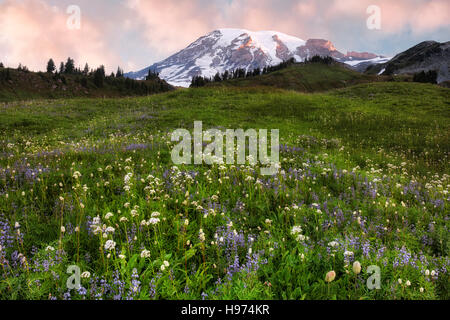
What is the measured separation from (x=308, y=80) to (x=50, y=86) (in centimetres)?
12464

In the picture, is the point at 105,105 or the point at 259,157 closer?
the point at 259,157

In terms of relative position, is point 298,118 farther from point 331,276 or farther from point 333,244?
point 331,276

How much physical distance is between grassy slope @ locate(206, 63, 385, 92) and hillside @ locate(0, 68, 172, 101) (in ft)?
220

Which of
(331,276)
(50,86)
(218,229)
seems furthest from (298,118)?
(50,86)

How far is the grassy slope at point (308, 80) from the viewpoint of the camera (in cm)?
9269

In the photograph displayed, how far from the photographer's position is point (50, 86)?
109188 millimetres

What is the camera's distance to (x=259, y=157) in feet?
25.5

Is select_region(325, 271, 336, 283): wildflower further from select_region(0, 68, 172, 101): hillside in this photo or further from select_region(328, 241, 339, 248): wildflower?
select_region(0, 68, 172, 101): hillside

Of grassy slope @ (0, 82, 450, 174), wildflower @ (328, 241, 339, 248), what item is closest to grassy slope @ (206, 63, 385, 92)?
grassy slope @ (0, 82, 450, 174)

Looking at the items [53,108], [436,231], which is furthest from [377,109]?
[53,108]

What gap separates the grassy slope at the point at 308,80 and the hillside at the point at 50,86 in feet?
220

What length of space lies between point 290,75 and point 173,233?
359ft

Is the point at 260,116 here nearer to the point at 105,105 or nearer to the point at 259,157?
the point at 259,157
